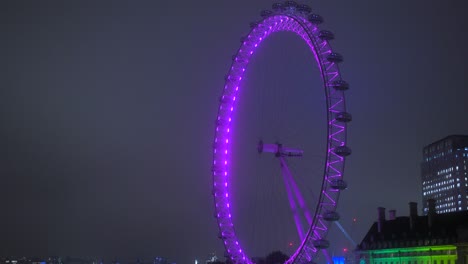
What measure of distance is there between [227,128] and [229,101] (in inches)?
131

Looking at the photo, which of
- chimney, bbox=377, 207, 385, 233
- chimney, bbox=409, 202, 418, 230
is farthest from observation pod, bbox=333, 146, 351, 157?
chimney, bbox=377, 207, 385, 233

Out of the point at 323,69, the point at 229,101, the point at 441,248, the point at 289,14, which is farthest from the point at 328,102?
the point at 441,248

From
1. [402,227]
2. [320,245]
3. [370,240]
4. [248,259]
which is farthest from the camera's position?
[370,240]

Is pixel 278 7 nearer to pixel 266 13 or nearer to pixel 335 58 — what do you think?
pixel 266 13

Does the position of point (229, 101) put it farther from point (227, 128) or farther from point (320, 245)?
point (320, 245)

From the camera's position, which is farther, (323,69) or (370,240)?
(370,240)

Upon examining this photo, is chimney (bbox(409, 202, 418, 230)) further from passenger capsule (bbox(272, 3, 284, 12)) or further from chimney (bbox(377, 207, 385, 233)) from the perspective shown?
passenger capsule (bbox(272, 3, 284, 12))

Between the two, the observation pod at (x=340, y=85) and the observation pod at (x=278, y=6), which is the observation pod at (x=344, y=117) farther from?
the observation pod at (x=278, y=6)

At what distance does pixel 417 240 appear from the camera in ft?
325

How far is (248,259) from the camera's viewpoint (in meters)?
81.4

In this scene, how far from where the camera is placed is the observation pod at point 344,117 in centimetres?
6431

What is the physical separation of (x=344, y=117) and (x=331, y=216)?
931cm

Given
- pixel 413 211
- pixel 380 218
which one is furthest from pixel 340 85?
pixel 380 218

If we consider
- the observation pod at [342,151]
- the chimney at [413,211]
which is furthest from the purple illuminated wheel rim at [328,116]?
the chimney at [413,211]
